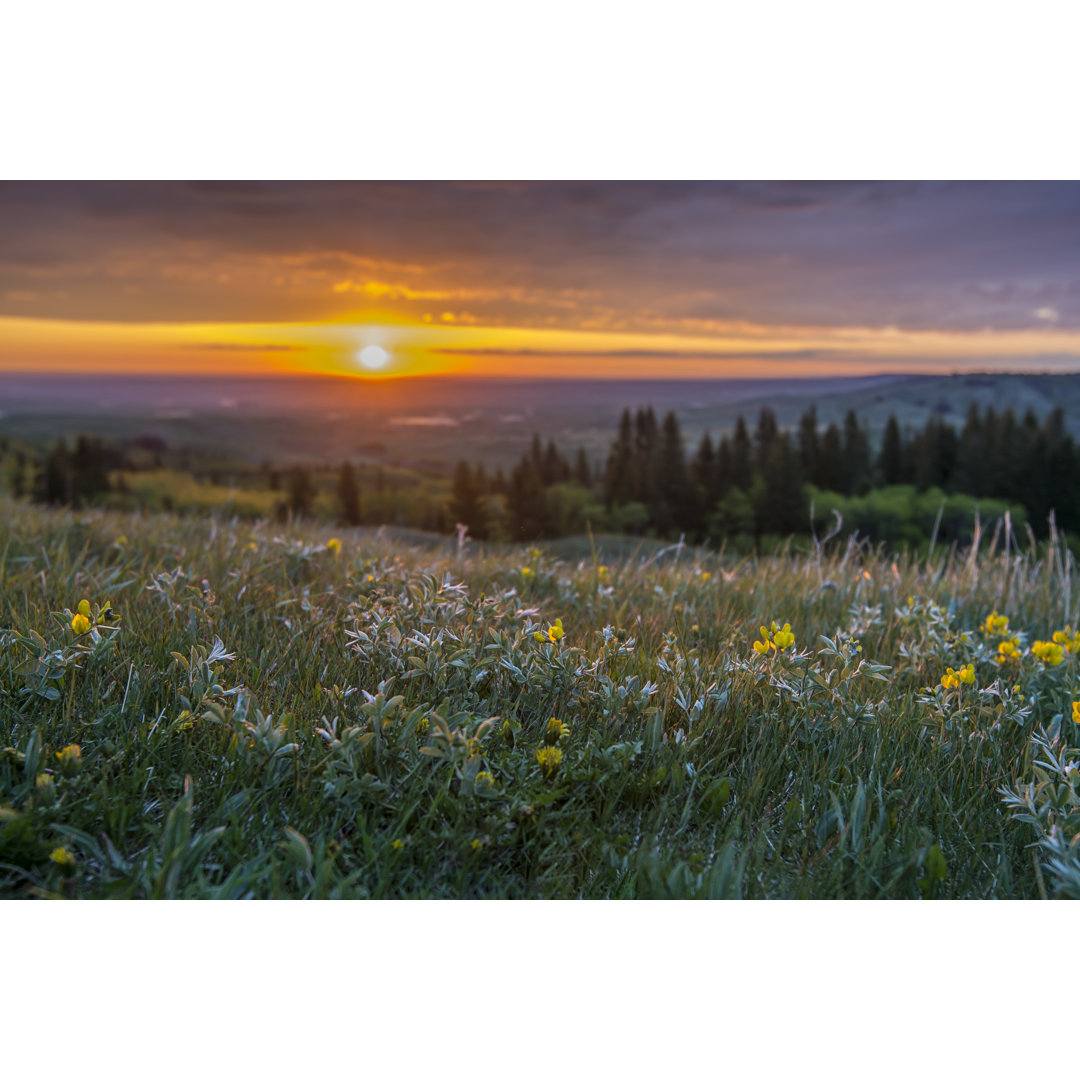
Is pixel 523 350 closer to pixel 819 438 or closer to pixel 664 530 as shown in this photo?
pixel 664 530

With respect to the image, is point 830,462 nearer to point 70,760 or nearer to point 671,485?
point 671,485

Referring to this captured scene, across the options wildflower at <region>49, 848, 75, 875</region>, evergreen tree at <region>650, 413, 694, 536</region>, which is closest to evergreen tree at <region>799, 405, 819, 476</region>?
evergreen tree at <region>650, 413, 694, 536</region>

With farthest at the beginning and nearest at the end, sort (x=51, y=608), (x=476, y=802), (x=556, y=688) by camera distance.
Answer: (x=51, y=608) → (x=556, y=688) → (x=476, y=802)

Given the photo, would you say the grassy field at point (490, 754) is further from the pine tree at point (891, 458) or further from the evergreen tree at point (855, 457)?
the pine tree at point (891, 458)

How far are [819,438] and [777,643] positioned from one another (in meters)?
16.3

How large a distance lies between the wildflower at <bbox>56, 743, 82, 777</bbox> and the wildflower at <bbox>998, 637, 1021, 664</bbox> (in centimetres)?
279

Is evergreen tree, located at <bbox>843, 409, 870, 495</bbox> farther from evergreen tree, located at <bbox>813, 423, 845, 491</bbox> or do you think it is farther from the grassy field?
the grassy field

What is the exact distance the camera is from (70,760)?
1646 mm

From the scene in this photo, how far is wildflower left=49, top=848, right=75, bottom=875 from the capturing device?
1452 mm

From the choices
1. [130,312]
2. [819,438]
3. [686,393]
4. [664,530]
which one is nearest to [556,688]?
[130,312]

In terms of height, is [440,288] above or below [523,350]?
above

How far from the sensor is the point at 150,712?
6.48ft

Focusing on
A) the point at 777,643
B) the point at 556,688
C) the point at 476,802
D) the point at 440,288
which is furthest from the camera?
the point at 440,288

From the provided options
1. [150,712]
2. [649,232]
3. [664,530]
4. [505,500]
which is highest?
[649,232]
